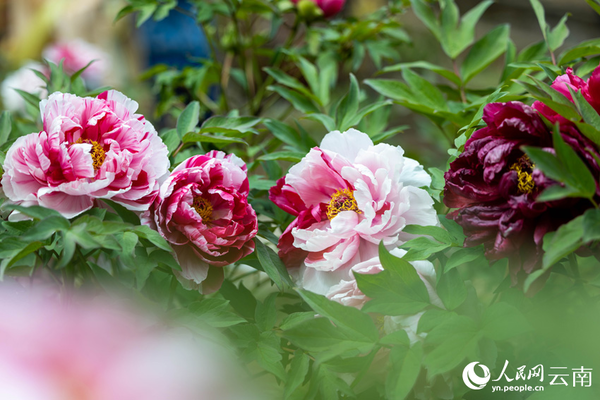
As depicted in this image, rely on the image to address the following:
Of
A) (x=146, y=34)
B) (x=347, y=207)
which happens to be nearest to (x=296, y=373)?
(x=347, y=207)

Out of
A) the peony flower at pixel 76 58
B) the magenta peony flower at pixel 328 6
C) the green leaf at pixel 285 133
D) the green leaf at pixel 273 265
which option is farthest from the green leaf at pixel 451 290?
the peony flower at pixel 76 58

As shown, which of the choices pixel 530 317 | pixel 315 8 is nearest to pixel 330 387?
pixel 530 317

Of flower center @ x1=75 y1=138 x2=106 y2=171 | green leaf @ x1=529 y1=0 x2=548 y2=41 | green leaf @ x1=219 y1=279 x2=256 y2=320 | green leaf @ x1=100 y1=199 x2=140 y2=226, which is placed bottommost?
green leaf @ x1=219 y1=279 x2=256 y2=320

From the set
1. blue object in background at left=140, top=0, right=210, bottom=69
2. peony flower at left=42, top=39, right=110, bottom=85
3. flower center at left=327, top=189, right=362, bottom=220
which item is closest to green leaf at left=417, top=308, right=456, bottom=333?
flower center at left=327, top=189, right=362, bottom=220

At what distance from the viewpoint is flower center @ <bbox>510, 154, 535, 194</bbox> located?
0.28 m

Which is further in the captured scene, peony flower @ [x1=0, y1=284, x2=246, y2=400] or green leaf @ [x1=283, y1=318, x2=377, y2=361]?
green leaf @ [x1=283, y1=318, x2=377, y2=361]

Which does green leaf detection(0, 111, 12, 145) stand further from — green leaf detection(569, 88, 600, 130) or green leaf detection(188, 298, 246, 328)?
green leaf detection(569, 88, 600, 130)

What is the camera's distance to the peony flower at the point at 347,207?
0.34m

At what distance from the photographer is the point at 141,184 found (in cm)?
34

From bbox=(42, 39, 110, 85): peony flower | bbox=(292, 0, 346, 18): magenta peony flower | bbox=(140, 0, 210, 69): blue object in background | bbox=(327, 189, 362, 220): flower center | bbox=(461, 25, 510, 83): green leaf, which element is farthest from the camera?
bbox=(140, 0, 210, 69): blue object in background

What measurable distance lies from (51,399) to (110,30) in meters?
2.76

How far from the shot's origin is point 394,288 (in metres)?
0.30

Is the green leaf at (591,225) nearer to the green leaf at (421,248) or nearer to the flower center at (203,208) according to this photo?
the green leaf at (421,248)

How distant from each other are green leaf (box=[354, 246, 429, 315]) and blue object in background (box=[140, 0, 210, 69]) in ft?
5.68
